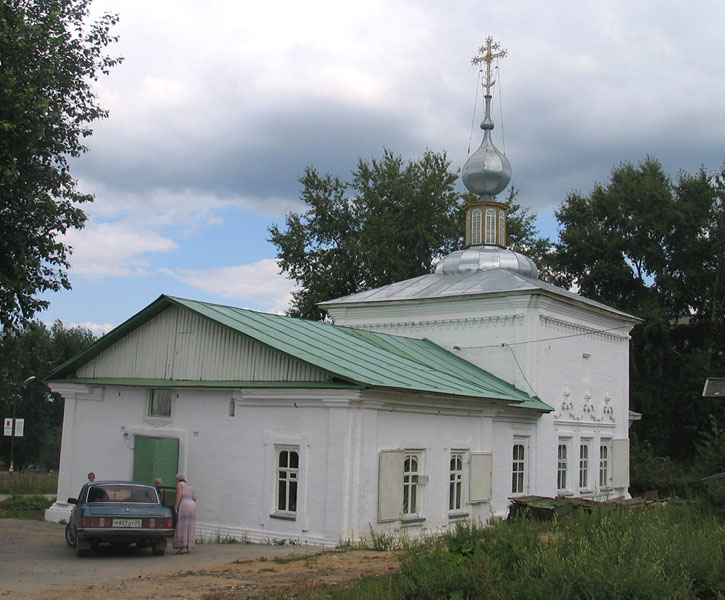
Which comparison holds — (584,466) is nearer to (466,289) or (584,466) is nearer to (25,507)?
(466,289)

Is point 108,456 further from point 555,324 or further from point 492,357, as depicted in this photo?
point 555,324

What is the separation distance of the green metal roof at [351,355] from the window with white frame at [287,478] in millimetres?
1202

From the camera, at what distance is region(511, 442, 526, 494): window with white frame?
1909 centimetres

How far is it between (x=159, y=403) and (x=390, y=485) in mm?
5125

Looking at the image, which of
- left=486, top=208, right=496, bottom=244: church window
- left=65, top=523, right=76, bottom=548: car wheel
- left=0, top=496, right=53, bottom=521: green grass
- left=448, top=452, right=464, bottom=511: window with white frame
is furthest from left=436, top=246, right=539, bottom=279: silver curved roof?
left=65, top=523, right=76, bottom=548: car wheel

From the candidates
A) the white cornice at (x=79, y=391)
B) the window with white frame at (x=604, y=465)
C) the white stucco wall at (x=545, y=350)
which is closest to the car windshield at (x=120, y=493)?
the white cornice at (x=79, y=391)

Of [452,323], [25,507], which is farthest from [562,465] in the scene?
[25,507]

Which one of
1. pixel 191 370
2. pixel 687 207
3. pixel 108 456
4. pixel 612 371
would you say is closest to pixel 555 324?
pixel 612 371

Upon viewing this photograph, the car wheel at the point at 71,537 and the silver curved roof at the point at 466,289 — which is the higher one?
the silver curved roof at the point at 466,289

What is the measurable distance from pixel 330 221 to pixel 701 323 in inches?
629

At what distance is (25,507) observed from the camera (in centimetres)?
2139

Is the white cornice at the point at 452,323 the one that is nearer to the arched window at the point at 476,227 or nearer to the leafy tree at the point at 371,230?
the arched window at the point at 476,227

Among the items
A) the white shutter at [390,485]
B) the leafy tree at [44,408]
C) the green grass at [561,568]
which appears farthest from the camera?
the leafy tree at [44,408]

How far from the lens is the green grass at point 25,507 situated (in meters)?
19.5
